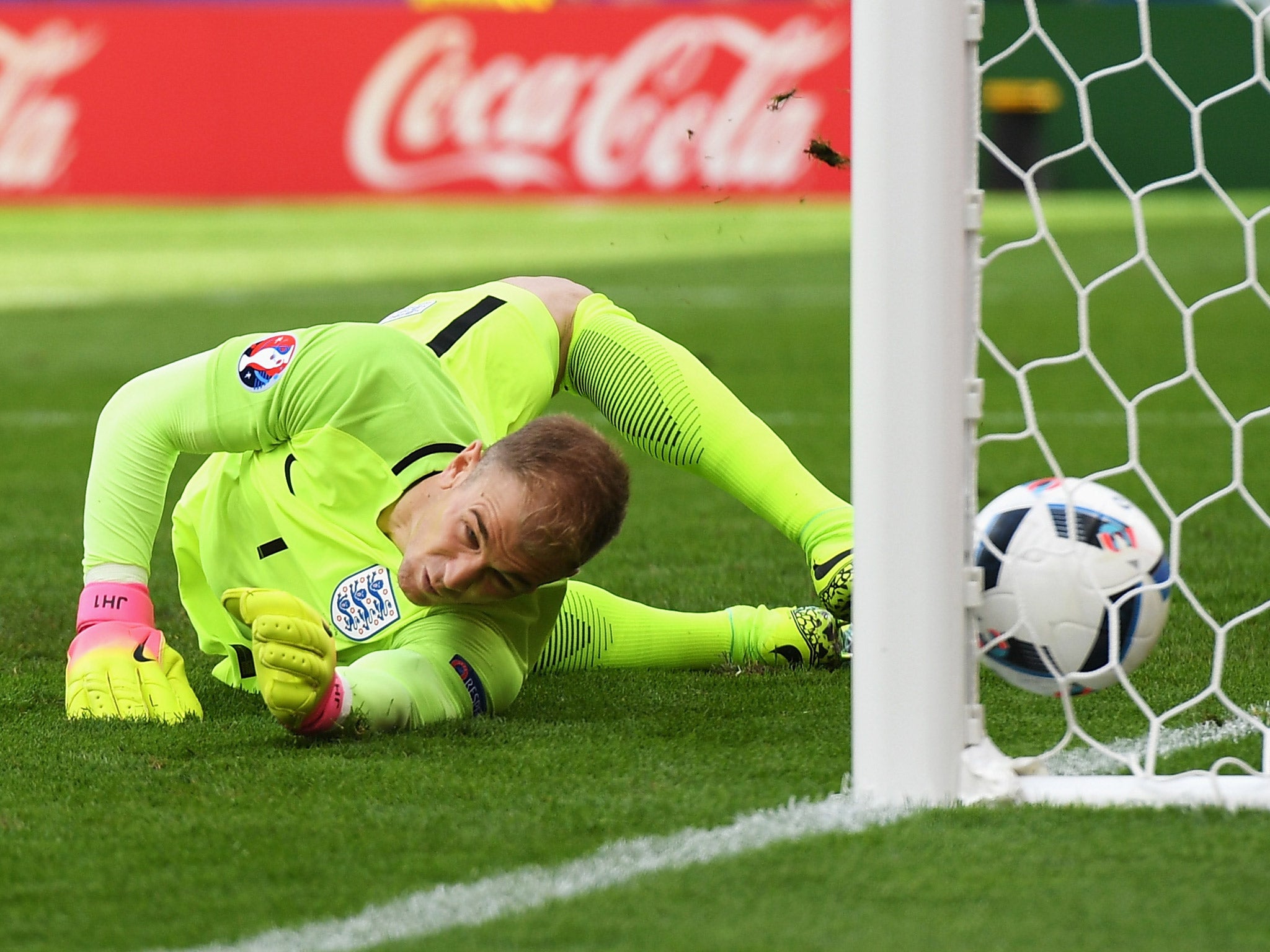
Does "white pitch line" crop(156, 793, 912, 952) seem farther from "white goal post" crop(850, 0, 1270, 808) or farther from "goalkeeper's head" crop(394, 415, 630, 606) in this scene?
"goalkeeper's head" crop(394, 415, 630, 606)

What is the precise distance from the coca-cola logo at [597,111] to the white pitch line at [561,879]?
13.8 m

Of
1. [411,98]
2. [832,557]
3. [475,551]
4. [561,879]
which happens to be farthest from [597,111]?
[561,879]

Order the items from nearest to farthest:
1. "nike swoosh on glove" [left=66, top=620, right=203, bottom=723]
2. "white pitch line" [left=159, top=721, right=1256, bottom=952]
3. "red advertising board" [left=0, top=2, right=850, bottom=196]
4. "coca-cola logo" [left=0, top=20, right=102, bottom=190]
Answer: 1. "white pitch line" [left=159, top=721, right=1256, bottom=952]
2. "nike swoosh on glove" [left=66, top=620, right=203, bottom=723]
3. "coca-cola logo" [left=0, top=20, right=102, bottom=190]
4. "red advertising board" [left=0, top=2, right=850, bottom=196]

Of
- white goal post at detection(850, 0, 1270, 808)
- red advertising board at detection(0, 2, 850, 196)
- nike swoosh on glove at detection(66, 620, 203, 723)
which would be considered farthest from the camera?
red advertising board at detection(0, 2, 850, 196)

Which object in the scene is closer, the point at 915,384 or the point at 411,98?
the point at 915,384

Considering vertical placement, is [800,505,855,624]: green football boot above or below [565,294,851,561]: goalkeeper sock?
below

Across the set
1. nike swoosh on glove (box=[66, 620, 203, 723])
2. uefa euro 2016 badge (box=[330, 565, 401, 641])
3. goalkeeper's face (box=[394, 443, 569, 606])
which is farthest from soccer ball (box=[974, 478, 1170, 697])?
nike swoosh on glove (box=[66, 620, 203, 723])

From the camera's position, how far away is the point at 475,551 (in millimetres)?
2311

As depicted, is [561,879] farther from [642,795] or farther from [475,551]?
[475,551]

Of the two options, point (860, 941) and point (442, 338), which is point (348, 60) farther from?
point (860, 941)

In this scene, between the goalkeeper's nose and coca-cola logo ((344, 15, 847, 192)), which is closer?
the goalkeeper's nose

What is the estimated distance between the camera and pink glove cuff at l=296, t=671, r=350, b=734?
7.51 ft

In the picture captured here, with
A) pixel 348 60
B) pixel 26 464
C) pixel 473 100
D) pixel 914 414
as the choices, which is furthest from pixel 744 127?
pixel 914 414

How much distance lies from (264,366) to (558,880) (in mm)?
1043
